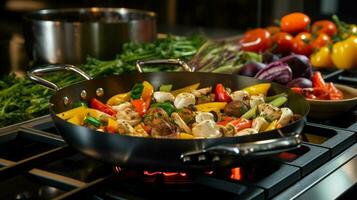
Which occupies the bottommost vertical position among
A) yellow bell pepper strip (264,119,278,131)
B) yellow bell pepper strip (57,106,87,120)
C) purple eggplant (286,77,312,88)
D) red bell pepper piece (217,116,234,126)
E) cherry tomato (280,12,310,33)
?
purple eggplant (286,77,312,88)

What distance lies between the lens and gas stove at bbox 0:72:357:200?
947 millimetres

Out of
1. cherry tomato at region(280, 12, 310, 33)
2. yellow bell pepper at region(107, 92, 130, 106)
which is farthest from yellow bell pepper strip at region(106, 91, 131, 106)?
cherry tomato at region(280, 12, 310, 33)

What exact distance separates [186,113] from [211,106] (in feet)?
0.40

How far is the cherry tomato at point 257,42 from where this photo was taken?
197 centimetres

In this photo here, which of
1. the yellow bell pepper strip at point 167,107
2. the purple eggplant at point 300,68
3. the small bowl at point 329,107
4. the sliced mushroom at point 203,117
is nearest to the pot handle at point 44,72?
the yellow bell pepper strip at point 167,107

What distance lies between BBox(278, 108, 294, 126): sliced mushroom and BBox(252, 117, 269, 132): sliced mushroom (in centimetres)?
3

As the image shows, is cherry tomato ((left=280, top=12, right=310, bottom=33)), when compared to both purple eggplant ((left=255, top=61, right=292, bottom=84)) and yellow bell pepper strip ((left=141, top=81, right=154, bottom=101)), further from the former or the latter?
yellow bell pepper strip ((left=141, top=81, right=154, bottom=101))

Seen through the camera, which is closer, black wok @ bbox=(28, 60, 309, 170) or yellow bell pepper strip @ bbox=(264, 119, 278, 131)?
black wok @ bbox=(28, 60, 309, 170)

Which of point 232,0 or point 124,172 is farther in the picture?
point 232,0

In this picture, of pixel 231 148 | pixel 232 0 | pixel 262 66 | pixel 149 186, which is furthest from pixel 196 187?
pixel 232 0

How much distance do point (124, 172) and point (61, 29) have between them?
850mm

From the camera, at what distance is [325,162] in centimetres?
110

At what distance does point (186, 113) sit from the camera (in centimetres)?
107

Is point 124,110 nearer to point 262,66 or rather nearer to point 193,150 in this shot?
point 193,150
